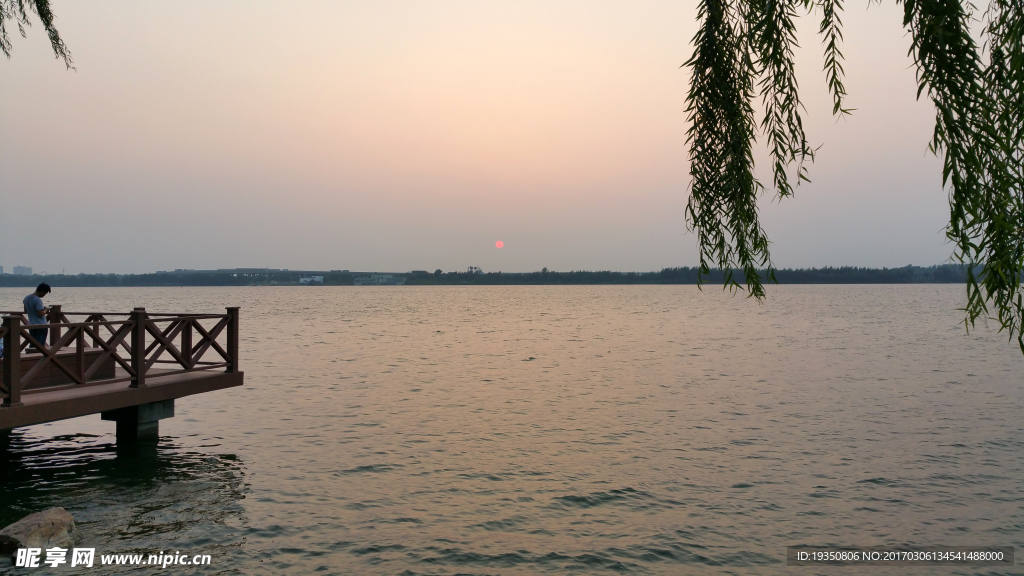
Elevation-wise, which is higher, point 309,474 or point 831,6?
point 831,6

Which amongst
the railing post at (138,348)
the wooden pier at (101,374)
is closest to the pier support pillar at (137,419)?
the wooden pier at (101,374)

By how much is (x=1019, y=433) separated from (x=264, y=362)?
3269 centimetres

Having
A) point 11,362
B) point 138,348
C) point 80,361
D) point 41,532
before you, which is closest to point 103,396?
point 80,361

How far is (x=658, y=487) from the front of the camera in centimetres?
1340

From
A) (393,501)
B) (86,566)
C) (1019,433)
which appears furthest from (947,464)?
(86,566)

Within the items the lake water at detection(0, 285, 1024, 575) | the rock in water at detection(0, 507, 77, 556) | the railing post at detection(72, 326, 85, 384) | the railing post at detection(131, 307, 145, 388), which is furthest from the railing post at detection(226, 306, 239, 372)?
the rock in water at detection(0, 507, 77, 556)

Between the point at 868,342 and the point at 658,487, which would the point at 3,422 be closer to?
the point at 658,487

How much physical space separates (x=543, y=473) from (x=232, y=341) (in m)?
8.20

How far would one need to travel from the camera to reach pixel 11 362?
1099 centimetres

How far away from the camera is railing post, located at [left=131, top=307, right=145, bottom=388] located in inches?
537

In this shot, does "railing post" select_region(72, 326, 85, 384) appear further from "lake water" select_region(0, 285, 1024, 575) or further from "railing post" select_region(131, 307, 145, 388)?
"lake water" select_region(0, 285, 1024, 575)

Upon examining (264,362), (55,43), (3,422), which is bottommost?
(264,362)

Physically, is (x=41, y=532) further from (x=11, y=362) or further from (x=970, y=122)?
(x=970, y=122)

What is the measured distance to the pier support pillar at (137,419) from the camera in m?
15.2
